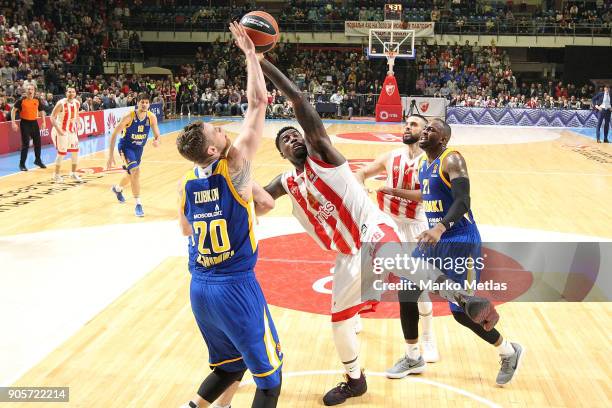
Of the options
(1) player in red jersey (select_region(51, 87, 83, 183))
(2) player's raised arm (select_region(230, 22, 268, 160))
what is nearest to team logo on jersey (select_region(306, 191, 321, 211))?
(2) player's raised arm (select_region(230, 22, 268, 160))

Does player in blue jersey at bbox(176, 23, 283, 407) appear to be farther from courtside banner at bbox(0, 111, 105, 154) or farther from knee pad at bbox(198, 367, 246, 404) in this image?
courtside banner at bbox(0, 111, 105, 154)

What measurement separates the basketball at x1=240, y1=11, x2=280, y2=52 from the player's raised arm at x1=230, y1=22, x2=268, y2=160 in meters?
0.84

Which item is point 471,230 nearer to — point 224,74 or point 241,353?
point 241,353

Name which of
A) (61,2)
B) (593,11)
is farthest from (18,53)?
(593,11)

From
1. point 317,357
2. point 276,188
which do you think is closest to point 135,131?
point 317,357

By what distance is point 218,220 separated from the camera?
3.54 metres

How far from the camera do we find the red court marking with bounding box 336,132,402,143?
2047cm

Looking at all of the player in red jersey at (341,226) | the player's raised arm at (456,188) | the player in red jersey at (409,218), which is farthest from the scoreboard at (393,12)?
the player in red jersey at (341,226)

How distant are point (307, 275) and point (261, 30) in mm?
3627

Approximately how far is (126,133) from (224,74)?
927 inches

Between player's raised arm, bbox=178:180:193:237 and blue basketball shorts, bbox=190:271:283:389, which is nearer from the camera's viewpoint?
blue basketball shorts, bbox=190:271:283:389

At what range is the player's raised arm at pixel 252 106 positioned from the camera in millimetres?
3527

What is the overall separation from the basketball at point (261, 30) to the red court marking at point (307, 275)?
9.61 feet

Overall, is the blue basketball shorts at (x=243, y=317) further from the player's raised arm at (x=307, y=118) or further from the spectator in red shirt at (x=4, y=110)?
the spectator in red shirt at (x=4, y=110)
